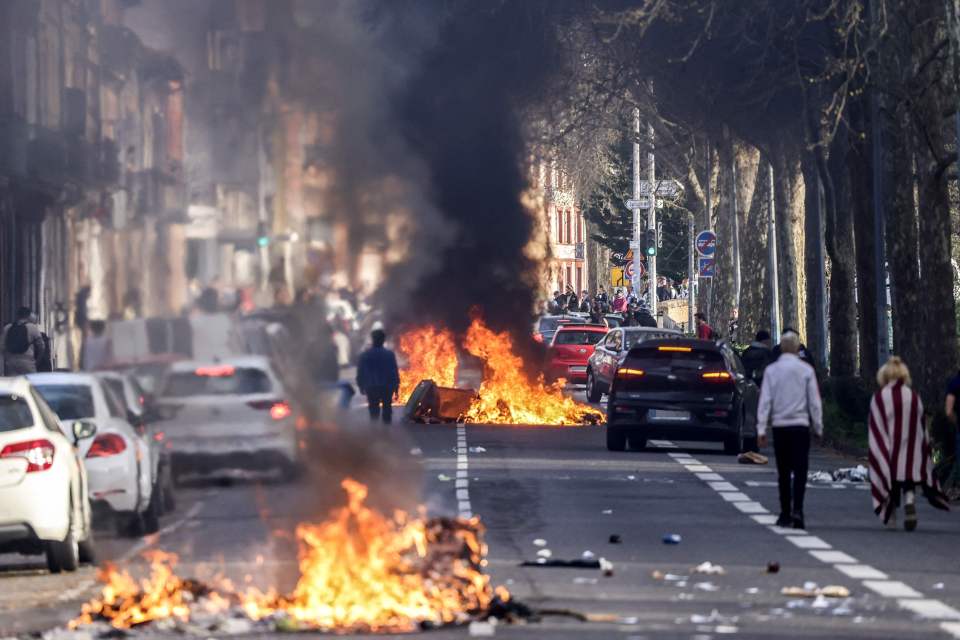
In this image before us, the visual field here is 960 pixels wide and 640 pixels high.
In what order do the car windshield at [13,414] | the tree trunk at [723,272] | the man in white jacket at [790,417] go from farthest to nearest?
the tree trunk at [723,272], the man in white jacket at [790,417], the car windshield at [13,414]

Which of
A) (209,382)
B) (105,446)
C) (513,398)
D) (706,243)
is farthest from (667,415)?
(706,243)

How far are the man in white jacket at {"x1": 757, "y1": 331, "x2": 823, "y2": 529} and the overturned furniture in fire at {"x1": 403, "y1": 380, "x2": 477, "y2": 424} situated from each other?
1687 centimetres

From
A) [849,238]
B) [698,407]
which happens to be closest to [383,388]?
[698,407]

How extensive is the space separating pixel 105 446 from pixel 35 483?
6.25 ft

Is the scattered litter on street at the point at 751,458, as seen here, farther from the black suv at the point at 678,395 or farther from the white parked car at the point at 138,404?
the white parked car at the point at 138,404

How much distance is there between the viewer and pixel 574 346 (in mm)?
54812

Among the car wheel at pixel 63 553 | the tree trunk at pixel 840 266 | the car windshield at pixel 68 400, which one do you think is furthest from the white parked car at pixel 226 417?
the tree trunk at pixel 840 266

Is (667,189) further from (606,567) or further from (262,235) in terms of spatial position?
(262,235)

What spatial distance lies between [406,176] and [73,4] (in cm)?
289

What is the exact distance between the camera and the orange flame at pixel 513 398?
4031cm

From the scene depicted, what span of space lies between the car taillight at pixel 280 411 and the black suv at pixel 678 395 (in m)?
19.9

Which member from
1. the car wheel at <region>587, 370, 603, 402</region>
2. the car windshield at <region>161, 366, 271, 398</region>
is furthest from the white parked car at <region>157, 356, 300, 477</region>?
the car wheel at <region>587, 370, 603, 402</region>

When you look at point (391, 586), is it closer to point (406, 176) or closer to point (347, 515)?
point (347, 515)

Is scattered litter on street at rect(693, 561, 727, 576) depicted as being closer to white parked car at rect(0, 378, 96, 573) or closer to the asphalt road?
the asphalt road
